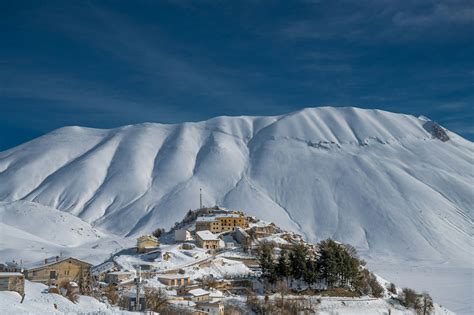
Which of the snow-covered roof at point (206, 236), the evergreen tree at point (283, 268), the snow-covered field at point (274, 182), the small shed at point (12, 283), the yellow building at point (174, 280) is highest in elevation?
the snow-covered field at point (274, 182)

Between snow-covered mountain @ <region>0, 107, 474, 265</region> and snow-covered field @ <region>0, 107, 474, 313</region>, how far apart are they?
347mm

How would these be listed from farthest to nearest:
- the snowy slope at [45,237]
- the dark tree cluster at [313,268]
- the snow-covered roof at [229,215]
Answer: the snowy slope at [45,237] < the snow-covered roof at [229,215] < the dark tree cluster at [313,268]

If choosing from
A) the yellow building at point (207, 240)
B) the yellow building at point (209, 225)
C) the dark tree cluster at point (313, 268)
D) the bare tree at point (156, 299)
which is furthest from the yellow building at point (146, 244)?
the bare tree at point (156, 299)

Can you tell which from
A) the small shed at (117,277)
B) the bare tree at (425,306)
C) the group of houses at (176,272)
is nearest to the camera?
the group of houses at (176,272)

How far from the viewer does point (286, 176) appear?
14750 centimetres

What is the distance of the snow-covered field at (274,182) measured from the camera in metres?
102

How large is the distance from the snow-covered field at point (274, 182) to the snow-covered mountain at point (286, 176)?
347mm

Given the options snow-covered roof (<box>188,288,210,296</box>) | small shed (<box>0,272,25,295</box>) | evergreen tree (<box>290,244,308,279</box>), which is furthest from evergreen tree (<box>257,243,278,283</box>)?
small shed (<box>0,272,25,295</box>)

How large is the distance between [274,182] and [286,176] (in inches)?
175

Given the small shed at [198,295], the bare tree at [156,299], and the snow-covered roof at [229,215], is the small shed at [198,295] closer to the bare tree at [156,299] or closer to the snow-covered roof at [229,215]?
the bare tree at [156,299]

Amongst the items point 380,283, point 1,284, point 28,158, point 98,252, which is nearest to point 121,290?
point 1,284

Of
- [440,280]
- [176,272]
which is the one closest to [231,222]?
[176,272]

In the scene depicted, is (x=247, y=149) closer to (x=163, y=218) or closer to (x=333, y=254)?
(x=163, y=218)

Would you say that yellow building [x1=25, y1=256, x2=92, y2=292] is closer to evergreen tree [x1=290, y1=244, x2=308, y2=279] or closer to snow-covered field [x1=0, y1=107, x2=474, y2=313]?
evergreen tree [x1=290, y1=244, x2=308, y2=279]
